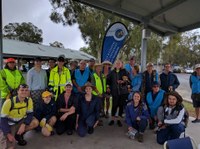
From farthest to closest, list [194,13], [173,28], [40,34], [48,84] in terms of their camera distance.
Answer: [40,34] → [173,28] → [194,13] → [48,84]

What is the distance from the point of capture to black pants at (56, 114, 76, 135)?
5.17 metres

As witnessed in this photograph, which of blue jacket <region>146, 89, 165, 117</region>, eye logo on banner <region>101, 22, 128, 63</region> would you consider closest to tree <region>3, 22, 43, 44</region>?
eye logo on banner <region>101, 22, 128, 63</region>

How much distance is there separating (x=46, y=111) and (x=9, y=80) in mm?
973

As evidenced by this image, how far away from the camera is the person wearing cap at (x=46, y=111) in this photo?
507 centimetres

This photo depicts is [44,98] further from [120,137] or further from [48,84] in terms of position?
[120,137]

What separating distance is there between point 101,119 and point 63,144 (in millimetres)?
1999

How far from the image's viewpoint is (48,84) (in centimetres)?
549

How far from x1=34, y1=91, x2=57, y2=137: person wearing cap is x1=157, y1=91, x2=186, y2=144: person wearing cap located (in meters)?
2.18

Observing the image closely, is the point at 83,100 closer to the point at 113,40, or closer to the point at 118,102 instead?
the point at 118,102

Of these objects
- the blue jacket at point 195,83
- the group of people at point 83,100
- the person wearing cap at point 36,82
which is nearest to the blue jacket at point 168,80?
the group of people at point 83,100

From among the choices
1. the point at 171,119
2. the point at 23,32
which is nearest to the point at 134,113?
the point at 171,119

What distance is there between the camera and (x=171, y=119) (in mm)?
4648

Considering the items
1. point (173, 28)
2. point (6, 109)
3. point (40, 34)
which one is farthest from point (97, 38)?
point (40, 34)

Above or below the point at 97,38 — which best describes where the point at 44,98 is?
below
